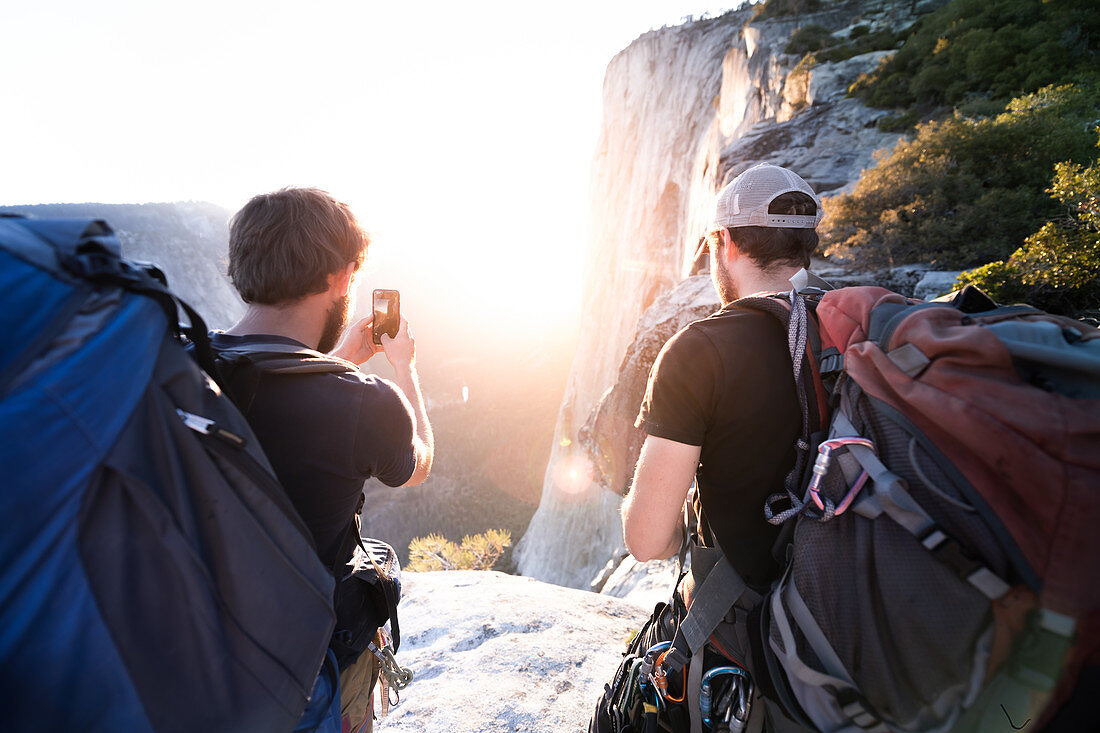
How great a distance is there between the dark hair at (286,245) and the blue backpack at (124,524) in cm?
46

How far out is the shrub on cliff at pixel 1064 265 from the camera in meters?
3.90

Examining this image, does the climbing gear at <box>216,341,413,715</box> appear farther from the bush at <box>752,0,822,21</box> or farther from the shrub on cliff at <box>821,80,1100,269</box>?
the bush at <box>752,0,822,21</box>

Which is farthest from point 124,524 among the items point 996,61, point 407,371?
point 996,61

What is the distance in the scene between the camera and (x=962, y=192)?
584 centimetres

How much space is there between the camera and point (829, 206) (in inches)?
250

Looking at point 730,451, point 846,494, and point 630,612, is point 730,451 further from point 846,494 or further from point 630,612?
point 630,612

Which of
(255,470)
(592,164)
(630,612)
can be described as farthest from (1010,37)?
(592,164)

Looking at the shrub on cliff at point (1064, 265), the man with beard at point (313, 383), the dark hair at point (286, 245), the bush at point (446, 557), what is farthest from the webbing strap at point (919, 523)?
the bush at point (446, 557)

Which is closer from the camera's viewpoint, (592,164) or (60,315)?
(60,315)

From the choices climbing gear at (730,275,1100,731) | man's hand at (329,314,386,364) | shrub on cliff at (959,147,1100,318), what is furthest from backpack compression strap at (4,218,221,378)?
shrub on cliff at (959,147,1100,318)

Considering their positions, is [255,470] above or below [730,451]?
above

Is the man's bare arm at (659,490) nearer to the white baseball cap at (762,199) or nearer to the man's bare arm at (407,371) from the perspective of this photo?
the man's bare arm at (407,371)

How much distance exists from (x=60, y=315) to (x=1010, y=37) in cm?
1428

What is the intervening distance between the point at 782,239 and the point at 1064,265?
4.29m
